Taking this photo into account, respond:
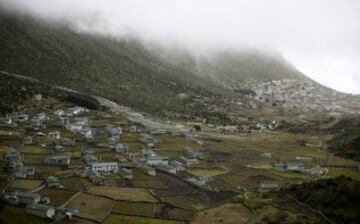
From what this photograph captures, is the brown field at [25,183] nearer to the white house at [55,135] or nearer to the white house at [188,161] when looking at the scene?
the white house at [188,161]

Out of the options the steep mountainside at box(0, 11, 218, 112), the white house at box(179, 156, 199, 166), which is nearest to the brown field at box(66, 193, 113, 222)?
the white house at box(179, 156, 199, 166)

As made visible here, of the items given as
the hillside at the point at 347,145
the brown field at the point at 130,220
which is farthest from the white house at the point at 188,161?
the hillside at the point at 347,145

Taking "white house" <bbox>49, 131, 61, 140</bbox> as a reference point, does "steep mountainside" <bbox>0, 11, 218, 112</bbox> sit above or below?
above

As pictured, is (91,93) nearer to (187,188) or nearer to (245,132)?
(245,132)

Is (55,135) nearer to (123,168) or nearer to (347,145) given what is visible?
(123,168)

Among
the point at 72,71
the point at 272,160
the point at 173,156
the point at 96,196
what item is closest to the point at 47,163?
the point at 96,196

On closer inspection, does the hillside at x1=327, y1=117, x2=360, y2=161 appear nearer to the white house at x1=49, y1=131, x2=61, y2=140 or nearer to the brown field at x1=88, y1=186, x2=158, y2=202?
the brown field at x1=88, y1=186, x2=158, y2=202

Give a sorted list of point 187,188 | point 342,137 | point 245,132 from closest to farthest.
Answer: point 187,188 → point 342,137 → point 245,132
